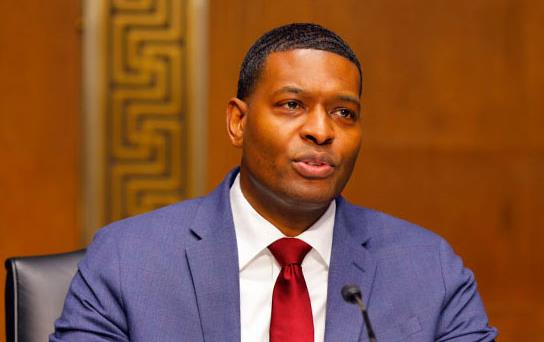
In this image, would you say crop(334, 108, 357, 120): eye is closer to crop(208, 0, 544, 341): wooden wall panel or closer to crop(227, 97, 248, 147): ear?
crop(227, 97, 248, 147): ear

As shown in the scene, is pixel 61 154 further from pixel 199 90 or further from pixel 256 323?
pixel 256 323

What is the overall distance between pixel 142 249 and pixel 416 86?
198cm

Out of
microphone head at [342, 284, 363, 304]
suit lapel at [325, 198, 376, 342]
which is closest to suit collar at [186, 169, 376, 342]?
suit lapel at [325, 198, 376, 342]

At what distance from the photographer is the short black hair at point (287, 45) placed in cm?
166

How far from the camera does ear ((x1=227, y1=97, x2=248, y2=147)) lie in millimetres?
1742

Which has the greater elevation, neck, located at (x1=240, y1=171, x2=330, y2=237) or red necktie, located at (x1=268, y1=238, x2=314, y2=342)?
neck, located at (x1=240, y1=171, x2=330, y2=237)

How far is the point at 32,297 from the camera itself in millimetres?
1771

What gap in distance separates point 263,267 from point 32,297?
495 mm

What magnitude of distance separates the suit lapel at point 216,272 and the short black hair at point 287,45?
264 millimetres

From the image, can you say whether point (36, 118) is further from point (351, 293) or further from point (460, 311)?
point (351, 293)

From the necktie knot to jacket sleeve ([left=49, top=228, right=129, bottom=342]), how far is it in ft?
1.02

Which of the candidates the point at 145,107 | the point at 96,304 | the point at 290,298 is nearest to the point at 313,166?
the point at 290,298

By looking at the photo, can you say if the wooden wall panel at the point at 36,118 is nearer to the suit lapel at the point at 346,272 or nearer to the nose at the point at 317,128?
the suit lapel at the point at 346,272

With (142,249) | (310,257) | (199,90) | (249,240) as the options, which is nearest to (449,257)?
(310,257)
